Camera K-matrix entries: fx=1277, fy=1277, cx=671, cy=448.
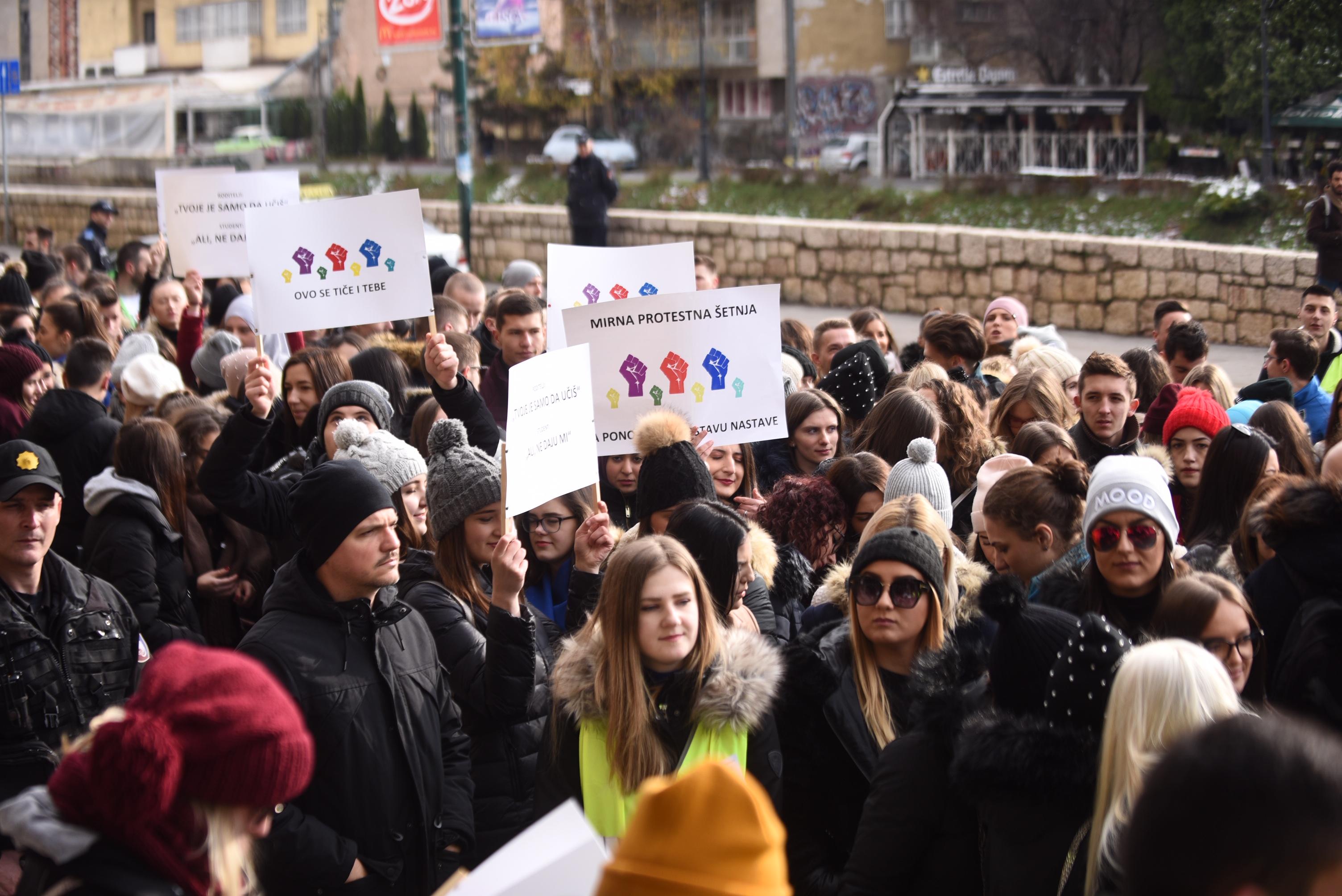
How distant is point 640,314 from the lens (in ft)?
18.0

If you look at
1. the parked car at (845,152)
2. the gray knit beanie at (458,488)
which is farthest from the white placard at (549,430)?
the parked car at (845,152)

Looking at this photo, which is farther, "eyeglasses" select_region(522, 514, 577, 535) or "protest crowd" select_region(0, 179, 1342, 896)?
"eyeglasses" select_region(522, 514, 577, 535)

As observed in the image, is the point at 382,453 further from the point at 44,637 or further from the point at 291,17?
the point at 291,17

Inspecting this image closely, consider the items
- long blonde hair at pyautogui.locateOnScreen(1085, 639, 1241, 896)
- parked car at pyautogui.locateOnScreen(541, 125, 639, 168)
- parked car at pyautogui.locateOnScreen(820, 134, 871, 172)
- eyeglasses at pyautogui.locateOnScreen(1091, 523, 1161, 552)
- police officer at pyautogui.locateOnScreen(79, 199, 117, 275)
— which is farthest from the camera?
parked car at pyautogui.locateOnScreen(541, 125, 639, 168)

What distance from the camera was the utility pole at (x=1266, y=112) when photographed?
59.9ft

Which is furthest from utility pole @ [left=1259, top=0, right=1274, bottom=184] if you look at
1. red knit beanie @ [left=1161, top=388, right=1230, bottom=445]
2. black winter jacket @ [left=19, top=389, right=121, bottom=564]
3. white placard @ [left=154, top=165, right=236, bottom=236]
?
black winter jacket @ [left=19, top=389, right=121, bottom=564]

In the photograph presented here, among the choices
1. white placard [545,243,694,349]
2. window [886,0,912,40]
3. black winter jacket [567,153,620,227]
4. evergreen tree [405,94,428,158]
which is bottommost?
white placard [545,243,694,349]

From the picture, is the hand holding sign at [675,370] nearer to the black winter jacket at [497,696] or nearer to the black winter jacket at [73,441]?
the black winter jacket at [497,696]

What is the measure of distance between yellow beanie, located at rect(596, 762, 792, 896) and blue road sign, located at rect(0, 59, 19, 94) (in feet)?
75.8

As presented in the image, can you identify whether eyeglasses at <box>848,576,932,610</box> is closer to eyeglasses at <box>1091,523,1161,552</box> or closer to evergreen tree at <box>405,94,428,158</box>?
eyeglasses at <box>1091,523,1161,552</box>

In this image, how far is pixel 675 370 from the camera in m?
5.51

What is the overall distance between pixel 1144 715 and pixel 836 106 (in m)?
Answer: 45.2

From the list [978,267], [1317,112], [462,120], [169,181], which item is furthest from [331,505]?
[1317,112]

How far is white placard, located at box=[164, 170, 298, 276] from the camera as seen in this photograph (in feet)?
28.2
